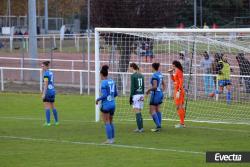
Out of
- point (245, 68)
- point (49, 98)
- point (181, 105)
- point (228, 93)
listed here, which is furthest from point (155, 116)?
point (245, 68)

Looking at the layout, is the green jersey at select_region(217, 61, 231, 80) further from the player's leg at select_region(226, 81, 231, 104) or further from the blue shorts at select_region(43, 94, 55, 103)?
the blue shorts at select_region(43, 94, 55, 103)

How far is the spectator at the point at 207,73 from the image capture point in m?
29.3

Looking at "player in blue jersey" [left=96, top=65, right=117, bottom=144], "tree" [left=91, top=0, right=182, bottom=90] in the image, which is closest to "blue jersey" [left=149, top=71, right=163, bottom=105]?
"player in blue jersey" [left=96, top=65, right=117, bottom=144]

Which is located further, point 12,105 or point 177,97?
point 12,105

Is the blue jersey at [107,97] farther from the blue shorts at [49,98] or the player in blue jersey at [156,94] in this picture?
the blue shorts at [49,98]

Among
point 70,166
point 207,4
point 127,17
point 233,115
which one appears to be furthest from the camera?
point 207,4

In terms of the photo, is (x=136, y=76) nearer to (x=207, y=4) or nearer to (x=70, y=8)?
(x=207, y=4)

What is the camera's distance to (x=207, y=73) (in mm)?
30172

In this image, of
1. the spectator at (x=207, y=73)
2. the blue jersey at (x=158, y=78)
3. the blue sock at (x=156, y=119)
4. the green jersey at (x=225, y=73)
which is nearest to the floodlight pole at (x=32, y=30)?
the spectator at (x=207, y=73)

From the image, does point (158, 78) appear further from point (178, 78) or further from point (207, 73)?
point (207, 73)

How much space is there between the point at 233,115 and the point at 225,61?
3.30 m

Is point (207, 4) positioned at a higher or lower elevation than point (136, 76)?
higher

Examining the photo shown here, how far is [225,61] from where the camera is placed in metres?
27.7

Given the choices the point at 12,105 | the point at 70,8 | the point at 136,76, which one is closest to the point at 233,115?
the point at 136,76
